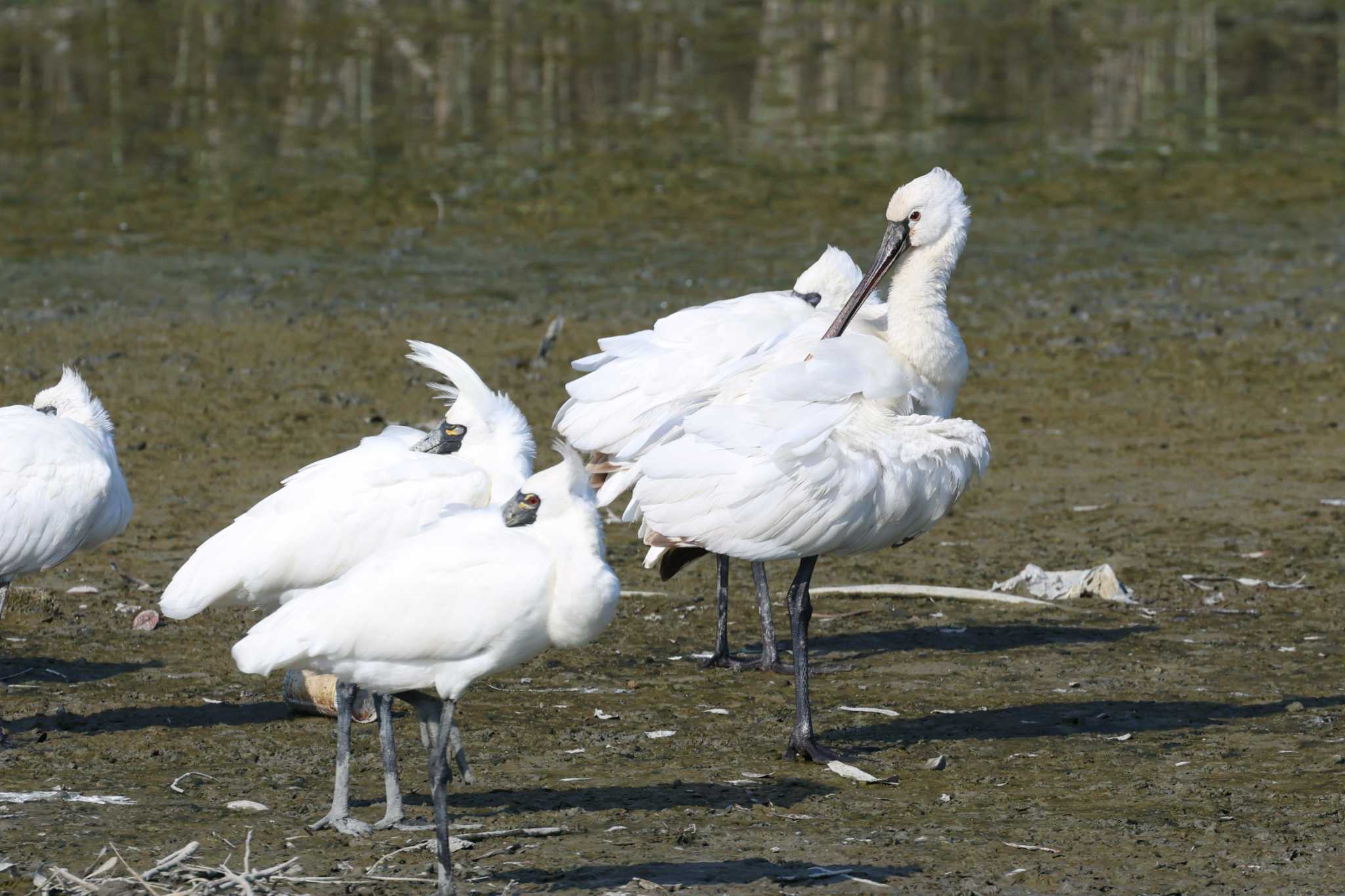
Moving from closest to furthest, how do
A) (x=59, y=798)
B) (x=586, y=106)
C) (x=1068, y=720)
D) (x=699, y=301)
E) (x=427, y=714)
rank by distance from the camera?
(x=427, y=714), (x=59, y=798), (x=1068, y=720), (x=699, y=301), (x=586, y=106)

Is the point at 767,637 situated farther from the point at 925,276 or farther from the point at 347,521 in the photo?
the point at 347,521

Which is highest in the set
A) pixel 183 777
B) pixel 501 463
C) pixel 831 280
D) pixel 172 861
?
pixel 831 280

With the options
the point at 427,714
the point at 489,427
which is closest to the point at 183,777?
the point at 427,714

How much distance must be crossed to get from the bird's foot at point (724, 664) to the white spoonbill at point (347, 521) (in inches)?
55.8

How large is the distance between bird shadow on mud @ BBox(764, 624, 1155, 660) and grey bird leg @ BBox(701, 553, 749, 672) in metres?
0.40

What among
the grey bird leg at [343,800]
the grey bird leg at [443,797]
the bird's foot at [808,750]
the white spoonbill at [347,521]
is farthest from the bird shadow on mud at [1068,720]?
the grey bird leg at [443,797]

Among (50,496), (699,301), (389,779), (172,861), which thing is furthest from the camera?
(699,301)

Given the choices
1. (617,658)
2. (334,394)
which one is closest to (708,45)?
(334,394)

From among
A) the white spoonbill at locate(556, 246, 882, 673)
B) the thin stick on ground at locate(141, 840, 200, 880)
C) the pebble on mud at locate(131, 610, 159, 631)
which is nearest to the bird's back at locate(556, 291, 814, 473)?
the white spoonbill at locate(556, 246, 882, 673)

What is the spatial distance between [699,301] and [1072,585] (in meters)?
5.75

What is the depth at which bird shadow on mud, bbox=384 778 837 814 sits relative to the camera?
6.51 metres

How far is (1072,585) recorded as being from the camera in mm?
9383

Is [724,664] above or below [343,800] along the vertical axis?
below

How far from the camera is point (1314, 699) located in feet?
25.2
